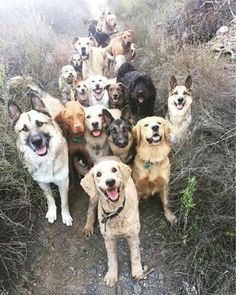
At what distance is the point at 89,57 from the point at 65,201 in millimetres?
2854

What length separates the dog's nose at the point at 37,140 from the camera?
13.9 feet

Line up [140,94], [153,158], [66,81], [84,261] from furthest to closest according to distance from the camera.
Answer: [66,81] < [140,94] < [84,261] < [153,158]

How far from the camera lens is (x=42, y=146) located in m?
4.30

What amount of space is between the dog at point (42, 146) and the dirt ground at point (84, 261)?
374 millimetres

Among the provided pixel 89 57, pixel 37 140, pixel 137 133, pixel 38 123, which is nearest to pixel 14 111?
pixel 38 123

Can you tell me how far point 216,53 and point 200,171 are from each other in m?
2.52

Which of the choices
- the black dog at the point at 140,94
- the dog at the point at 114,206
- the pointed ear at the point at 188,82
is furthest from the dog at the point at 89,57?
the dog at the point at 114,206

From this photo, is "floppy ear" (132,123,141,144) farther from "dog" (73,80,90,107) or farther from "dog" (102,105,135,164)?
"dog" (73,80,90,107)

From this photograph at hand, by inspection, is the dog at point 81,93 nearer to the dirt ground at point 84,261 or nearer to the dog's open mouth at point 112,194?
Answer: the dirt ground at point 84,261

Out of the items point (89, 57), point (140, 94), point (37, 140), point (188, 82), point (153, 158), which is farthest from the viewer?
point (89, 57)

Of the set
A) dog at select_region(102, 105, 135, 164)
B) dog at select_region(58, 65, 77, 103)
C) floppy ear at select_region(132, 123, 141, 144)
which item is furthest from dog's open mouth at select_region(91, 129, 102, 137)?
dog at select_region(58, 65, 77, 103)

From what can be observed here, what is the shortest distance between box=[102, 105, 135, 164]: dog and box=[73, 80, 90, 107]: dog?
1339 mm

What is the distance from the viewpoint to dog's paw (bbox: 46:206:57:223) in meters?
4.77

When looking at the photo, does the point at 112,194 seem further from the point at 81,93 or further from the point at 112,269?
the point at 81,93
